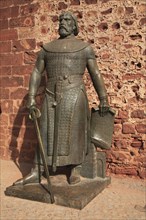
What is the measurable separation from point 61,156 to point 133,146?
1331mm

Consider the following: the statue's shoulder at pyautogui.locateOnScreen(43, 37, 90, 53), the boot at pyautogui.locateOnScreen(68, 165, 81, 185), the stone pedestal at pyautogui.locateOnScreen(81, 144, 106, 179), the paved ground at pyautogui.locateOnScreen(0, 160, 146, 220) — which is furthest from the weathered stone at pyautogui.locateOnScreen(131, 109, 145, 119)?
the statue's shoulder at pyautogui.locateOnScreen(43, 37, 90, 53)

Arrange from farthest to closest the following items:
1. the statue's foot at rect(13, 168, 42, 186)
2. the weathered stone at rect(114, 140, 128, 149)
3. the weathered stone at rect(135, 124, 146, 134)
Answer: the weathered stone at rect(114, 140, 128, 149), the weathered stone at rect(135, 124, 146, 134), the statue's foot at rect(13, 168, 42, 186)

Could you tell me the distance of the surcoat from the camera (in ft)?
10.8

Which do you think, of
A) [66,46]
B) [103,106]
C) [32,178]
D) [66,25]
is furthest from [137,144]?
A: [66,25]

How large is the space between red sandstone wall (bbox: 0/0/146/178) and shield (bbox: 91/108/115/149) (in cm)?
67

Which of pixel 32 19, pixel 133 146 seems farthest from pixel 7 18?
pixel 133 146

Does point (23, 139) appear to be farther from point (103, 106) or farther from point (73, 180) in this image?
point (103, 106)

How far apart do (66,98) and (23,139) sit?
1890mm

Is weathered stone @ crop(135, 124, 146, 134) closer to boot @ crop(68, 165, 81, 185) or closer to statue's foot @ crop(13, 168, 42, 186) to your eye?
boot @ crop(68, 165, 81, 185)

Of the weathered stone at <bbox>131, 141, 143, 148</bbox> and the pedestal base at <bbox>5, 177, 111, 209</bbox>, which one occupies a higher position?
the weathered stone at <bbox>131, 141, 143, 148</bbox>

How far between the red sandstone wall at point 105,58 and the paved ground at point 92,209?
2.51ft

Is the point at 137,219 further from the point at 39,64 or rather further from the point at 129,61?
the point at 129,61

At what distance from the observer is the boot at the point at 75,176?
11.4 feet

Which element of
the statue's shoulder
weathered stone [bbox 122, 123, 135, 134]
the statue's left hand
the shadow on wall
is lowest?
the shadow on wall
